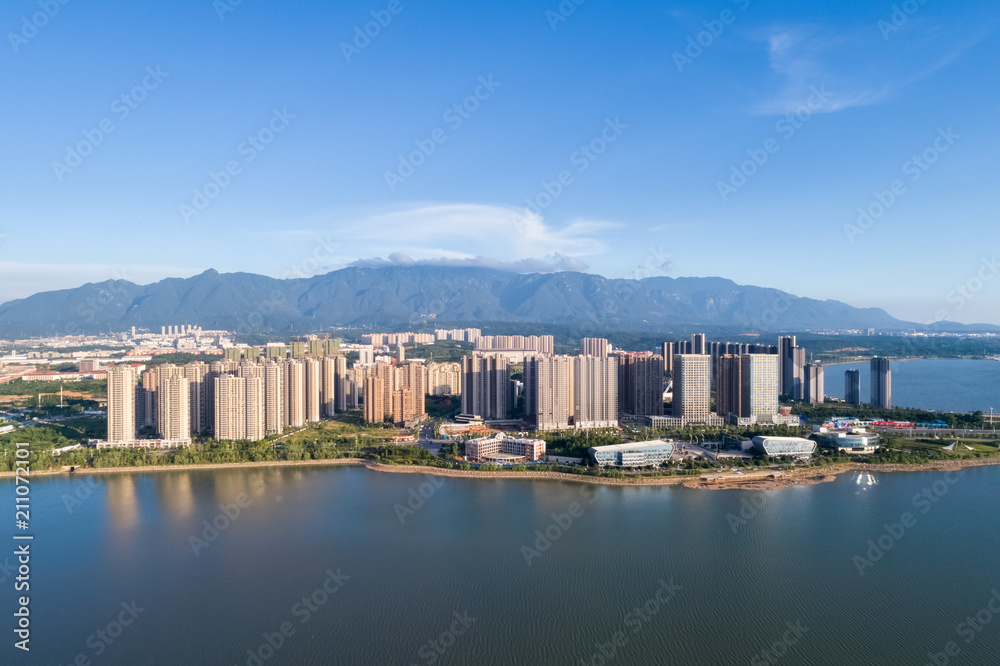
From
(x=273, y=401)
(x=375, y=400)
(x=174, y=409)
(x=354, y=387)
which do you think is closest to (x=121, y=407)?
(x=174, y=409)

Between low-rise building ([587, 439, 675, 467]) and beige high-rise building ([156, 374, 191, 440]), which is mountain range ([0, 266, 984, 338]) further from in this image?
low-rise building ([587, 439, 675, 467])

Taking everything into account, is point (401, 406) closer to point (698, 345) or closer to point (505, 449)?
point (505, 449)

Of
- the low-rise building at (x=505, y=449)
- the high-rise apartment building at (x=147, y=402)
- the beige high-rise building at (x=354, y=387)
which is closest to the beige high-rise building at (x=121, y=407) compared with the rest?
the high-rise apartment building at (x=147, y=402)

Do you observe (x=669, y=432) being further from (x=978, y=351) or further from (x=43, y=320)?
(x=43, y=320)

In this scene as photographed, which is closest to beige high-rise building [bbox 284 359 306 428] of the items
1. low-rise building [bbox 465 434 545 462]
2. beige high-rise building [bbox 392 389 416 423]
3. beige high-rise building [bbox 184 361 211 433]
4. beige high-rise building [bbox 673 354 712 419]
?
beige high-rise building [bbox 184 361 211 433]

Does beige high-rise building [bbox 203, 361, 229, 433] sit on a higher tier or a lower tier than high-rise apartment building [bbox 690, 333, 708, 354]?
lower

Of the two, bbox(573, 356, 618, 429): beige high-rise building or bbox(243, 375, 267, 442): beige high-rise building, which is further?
bbox(573, 356, 618, 429): beige high-rise building
